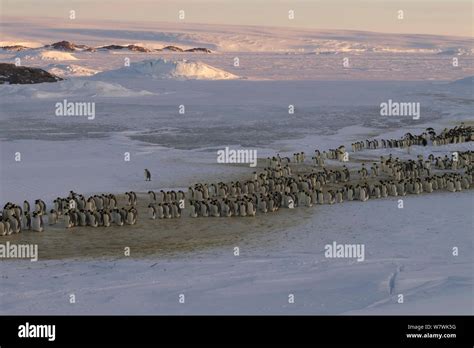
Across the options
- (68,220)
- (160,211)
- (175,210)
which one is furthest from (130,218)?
(68,220)

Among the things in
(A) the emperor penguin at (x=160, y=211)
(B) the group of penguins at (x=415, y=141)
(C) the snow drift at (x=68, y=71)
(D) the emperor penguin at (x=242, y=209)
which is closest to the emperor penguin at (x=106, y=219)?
(A) the emperor penguin at (x=160, y=211)

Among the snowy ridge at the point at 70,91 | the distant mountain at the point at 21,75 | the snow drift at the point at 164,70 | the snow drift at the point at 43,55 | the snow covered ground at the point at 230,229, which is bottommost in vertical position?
the snow covered ground at the point at 230,229

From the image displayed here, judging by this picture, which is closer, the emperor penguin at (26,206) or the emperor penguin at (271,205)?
the emperor penguin at (26,206)

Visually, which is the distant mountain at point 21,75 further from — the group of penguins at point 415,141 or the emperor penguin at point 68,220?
the emperor penguin at point 68,220

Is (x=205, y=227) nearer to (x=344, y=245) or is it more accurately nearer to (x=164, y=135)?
(x=344, y=245)

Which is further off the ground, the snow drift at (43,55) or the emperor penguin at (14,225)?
the snow drift at (43,55)
